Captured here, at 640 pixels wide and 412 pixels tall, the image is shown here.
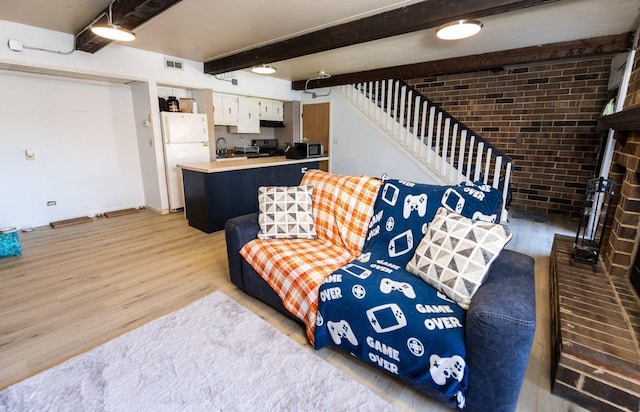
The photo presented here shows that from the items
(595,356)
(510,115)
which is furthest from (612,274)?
(510,115)

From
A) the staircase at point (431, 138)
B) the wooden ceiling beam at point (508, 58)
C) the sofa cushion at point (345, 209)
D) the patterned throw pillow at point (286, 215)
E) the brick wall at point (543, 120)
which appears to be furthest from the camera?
the brick wall at point (543, 120)

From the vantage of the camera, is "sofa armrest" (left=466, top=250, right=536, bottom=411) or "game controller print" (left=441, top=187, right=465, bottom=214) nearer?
"sofa armrest" (left=466, top=250, right=536, bottom=411)

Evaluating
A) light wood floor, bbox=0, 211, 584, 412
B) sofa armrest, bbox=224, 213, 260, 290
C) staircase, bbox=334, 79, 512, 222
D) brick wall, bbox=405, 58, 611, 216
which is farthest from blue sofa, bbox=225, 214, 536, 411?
brick wall, bbox=405, 58, 611, 216

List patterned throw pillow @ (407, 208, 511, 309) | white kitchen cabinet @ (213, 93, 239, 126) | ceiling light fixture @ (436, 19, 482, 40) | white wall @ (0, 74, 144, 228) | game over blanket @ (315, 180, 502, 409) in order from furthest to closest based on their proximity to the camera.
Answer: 1. white kitchen cabinet @ (213, 93, 239, 126)
2. white wall @ (0, 74, 144, 228)
3. ceiling light fixture @ (436, 19, 482, 40)
4. patterned throw pillow @ (407, 208, 511, 309)
5. game over blanket @ (315, 180, 502, 409)

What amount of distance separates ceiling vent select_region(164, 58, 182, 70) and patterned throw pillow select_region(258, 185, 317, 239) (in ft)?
10.7

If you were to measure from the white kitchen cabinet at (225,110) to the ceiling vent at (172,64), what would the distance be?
2.54 ft

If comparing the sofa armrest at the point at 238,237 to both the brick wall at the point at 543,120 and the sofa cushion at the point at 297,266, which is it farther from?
the brick wall at the point at 543,120

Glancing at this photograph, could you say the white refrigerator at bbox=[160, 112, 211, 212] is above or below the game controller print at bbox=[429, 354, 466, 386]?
above

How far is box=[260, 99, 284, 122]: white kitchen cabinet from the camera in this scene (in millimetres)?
5980

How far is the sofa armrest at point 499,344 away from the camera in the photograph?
1130mm

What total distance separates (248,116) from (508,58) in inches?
171

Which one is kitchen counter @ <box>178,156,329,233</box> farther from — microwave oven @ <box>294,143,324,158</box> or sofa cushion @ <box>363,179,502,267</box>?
sofa cushion @ <box>363,179,502,267</box>

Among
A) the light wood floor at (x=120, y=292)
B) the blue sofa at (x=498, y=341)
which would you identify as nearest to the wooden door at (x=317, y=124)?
the light wood floor at (x=120, y=292)

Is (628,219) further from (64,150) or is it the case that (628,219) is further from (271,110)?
(64,150)
